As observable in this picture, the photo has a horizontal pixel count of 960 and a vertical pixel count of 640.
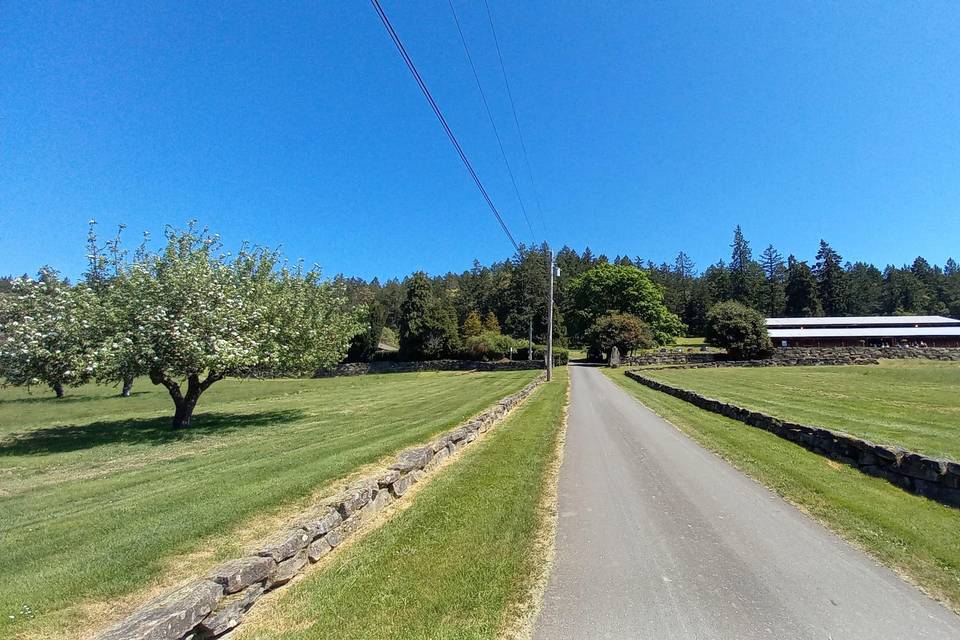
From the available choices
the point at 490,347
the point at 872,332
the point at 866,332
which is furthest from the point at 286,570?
the point at 872,332

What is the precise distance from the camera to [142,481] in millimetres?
9945

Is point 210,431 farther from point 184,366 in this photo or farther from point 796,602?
point 796,602

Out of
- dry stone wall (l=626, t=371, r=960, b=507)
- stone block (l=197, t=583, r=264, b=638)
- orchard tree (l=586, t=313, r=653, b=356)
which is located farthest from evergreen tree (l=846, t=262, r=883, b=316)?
stone block (l=197, t=583, r=264, b=638)

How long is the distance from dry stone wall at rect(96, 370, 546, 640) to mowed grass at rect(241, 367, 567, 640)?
0.71 feet

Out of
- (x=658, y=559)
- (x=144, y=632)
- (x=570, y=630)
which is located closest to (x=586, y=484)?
(x=658, y=559)

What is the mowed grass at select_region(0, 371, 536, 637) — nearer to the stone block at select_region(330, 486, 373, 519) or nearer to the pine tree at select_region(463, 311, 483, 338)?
the stone block at select_region(330, 486, 373, 519)

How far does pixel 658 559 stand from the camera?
534 centimetres

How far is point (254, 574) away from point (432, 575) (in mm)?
1714

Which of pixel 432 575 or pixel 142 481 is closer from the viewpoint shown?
pixel 432 575

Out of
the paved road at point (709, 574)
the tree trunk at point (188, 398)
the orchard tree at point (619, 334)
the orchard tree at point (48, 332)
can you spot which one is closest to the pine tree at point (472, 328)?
the orchard tree at point (619, 334)

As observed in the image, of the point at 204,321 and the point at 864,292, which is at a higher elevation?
the point at 864,292

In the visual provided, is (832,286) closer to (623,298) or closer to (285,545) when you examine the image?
(623,298)

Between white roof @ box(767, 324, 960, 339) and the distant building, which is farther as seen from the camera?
white roof @ box(767, 324, 960, 339)

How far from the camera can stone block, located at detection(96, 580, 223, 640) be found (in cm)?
347
